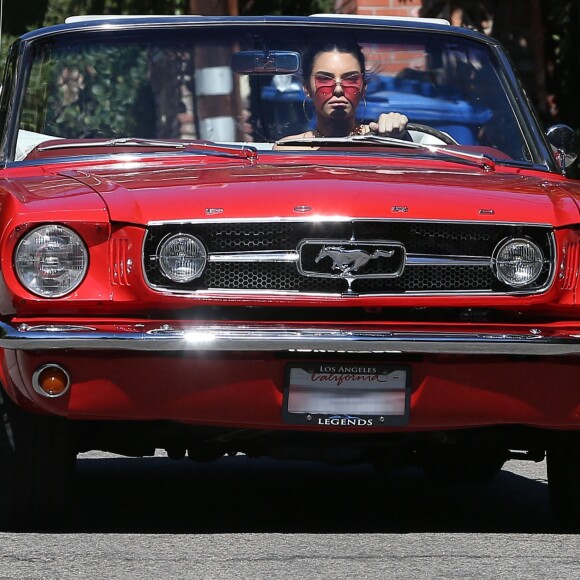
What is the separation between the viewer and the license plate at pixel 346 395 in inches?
217

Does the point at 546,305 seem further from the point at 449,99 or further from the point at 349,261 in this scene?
the point at 449,99

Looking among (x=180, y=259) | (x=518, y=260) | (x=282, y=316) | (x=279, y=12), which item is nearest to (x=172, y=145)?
(x=180, y=259)

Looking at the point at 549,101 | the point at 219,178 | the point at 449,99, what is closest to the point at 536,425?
the point at 219,178

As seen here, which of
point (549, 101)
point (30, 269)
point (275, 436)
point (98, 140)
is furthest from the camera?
point (549, 101)

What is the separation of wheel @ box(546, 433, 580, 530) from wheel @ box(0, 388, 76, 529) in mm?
1560

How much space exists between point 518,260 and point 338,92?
152 centimetres

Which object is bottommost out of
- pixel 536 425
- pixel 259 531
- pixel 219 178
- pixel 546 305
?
pixel 259 531

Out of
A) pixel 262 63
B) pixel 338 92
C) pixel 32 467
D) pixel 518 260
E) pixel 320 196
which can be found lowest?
pixel 32 467

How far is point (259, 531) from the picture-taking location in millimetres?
5949

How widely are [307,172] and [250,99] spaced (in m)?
0.95

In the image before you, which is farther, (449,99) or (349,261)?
(449,99)

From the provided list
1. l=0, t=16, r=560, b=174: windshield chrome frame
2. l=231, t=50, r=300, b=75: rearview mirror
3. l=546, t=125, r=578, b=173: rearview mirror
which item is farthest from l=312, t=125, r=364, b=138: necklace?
l=546, t=125, r=578, b=173: rearview mirror

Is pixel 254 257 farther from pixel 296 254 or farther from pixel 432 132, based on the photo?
pixel 432 132

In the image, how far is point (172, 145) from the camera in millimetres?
6574
